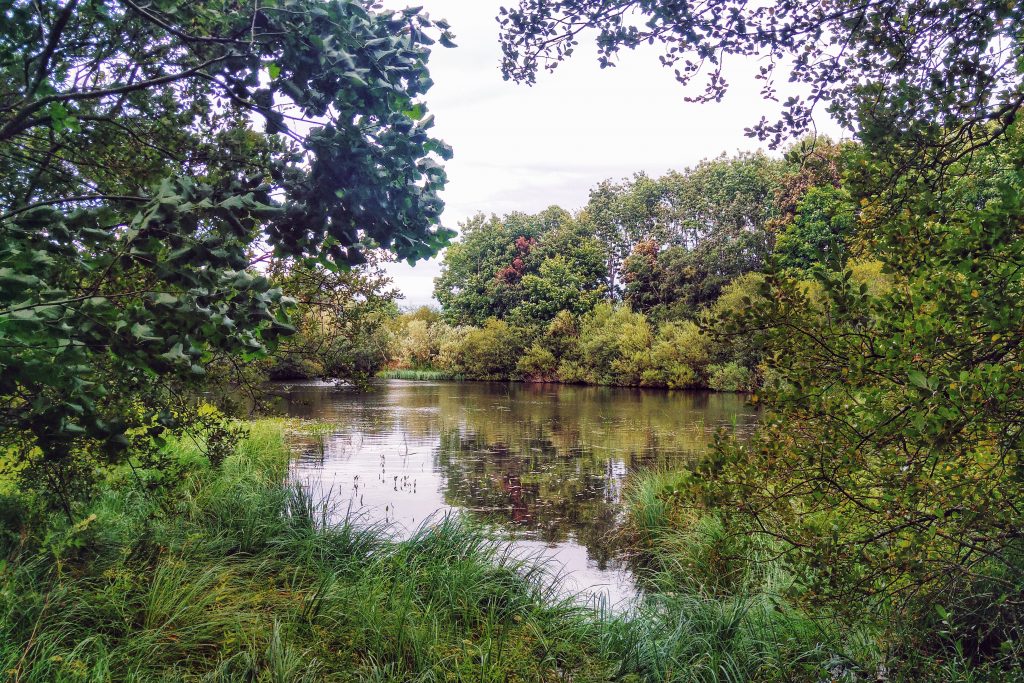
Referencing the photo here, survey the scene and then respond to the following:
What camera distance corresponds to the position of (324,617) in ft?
15.2

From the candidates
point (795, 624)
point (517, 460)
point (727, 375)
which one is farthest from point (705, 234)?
point (795, 624)

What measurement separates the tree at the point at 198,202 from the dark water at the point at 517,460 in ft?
6.49

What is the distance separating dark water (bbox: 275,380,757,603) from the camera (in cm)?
883

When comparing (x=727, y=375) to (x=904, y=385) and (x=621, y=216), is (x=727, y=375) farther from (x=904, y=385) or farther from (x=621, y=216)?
(x=904, y=385)

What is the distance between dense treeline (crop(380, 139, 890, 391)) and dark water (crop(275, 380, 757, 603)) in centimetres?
959

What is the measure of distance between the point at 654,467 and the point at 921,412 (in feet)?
34.2

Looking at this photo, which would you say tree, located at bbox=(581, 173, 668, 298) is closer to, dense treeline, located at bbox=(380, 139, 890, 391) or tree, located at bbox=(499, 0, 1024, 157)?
dense treeline, located at bbox=(380, 139, 890, 391)

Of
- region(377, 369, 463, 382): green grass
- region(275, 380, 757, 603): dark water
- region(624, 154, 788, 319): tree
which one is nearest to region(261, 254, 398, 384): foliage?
region(275, 380, 757, 603): dark water

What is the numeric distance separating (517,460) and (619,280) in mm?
31052

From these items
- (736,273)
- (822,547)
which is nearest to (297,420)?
(822,547)

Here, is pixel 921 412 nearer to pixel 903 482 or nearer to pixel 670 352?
pixel 903 482

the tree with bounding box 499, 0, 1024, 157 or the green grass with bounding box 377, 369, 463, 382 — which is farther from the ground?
the tree with bounding box 499, 0, 1024, 157

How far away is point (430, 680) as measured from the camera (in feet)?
13.4

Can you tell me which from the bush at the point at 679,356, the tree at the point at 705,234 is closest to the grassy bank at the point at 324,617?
the bush at the point at 679,356
